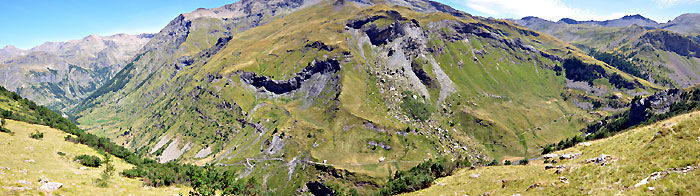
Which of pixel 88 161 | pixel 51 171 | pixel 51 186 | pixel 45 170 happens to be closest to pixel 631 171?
pixel 51 186

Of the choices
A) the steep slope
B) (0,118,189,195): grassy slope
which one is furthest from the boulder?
(0,118,189,195): grassy slope

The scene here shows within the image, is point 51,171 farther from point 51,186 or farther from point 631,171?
Result: point 631,171

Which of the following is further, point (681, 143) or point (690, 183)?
point (681, 143)

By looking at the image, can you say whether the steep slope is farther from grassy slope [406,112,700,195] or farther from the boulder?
grassy slope [406,112,700,195]

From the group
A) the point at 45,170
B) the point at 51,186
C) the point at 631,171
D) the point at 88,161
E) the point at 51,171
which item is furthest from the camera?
the point at 88,161

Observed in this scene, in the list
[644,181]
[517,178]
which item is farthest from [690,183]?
[517,178]

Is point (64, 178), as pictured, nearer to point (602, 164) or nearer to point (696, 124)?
point (602, 164)
